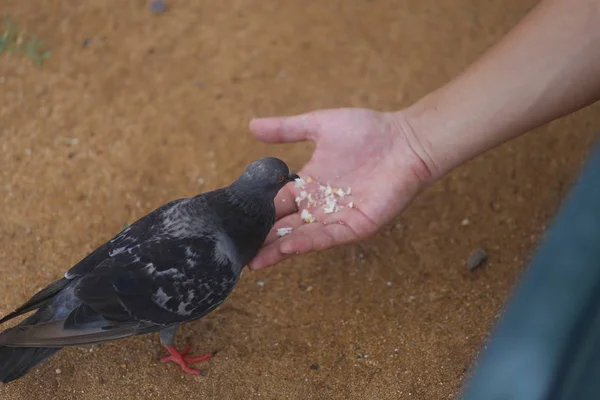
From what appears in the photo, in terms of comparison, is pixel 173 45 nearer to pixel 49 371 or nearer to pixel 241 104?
pixel 241 104

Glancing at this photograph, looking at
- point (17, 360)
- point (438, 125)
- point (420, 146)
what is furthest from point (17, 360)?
point (438, 125)

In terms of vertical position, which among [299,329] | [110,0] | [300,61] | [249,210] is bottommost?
[299,329]

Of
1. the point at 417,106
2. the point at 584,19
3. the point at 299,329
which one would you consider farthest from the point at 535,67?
the point at 299,329

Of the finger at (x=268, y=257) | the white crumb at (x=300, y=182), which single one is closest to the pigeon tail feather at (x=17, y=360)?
the finger at (x=268, y=257)

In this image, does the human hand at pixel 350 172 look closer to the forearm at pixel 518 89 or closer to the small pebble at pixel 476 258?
the forearm at pixel 518 89

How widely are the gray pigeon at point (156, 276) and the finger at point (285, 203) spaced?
0.48 meters

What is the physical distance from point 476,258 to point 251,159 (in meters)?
1.77

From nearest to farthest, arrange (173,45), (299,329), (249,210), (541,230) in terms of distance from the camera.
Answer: (249,210) → (299,329) → (541,230) → (173,45)

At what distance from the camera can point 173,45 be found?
18.0ft

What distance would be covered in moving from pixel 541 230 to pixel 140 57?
3493mm

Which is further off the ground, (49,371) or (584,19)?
(584,19)

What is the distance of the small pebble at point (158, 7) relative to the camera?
18.6ft

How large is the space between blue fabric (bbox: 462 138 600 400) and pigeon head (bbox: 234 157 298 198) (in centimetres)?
200

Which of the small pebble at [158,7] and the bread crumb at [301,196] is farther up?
the small pebble at [158,7]
